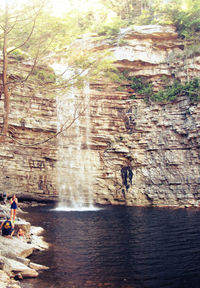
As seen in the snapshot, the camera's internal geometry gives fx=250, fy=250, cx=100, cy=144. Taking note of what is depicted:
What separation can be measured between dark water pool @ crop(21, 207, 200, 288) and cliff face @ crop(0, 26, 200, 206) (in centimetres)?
905

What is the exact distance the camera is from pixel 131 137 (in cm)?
2450

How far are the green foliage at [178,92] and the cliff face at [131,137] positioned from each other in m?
0.61

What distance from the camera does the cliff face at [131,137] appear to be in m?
22.3

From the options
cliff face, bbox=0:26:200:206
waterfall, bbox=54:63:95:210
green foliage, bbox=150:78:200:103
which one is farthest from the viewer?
waterfall, bbox=54:63:95:210

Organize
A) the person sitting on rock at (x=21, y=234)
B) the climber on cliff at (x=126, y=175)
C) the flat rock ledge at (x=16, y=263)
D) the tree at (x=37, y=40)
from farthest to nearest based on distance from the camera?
the climber on cliff at (x=126, y=175)
the person sitting on rock at (x=21, y=234)
the tree at (x=37, y=40)
the flat rock ledge at (x=16, y=263)

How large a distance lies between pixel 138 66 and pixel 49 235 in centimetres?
1977

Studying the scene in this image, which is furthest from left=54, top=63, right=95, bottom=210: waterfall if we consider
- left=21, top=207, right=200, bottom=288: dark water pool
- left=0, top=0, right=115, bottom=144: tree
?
left=0, top=0, right=115, bottom=144: tree

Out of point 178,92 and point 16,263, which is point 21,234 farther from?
point 178,92

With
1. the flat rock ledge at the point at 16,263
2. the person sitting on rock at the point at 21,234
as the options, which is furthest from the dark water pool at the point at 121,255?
the person sitting on rock at the point at 21,234

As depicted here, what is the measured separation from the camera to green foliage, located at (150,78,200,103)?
2289 centimetres

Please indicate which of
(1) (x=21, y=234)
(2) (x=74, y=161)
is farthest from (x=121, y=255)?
(2) (x=74, y=161)

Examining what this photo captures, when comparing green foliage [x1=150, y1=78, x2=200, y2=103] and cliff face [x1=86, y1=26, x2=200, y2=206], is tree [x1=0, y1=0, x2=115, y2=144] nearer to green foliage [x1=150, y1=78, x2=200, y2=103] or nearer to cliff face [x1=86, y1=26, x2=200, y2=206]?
cliff face [x1=86, y1=26, x2=200, y2=206]

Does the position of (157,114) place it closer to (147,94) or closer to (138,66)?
(147,94)

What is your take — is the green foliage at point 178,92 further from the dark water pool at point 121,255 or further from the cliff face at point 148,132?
the dark water pool at point 121,255
